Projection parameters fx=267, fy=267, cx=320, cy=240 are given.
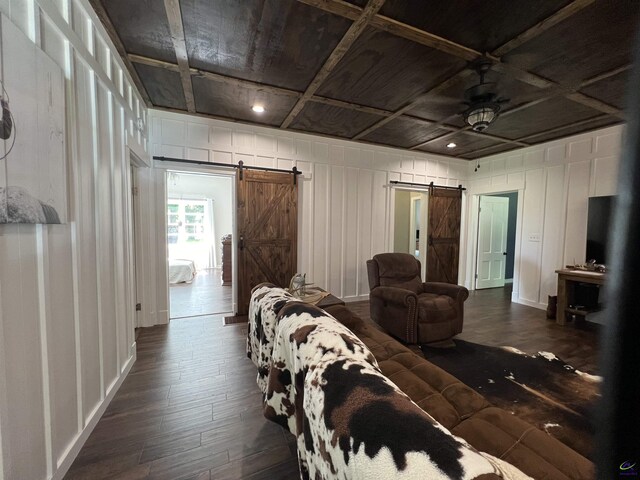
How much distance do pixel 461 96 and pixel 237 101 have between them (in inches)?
99.6

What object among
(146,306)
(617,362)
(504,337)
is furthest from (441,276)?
(617,362)

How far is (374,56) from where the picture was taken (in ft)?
7.59

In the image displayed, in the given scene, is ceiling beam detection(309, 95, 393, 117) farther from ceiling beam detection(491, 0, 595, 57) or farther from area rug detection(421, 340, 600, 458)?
area rug detection(421, 340, 600, 458)

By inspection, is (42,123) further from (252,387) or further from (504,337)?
(504,337)

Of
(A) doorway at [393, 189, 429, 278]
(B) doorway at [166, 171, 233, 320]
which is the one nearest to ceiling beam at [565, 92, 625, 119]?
(A) doorway at [393, 189, 429, 278]

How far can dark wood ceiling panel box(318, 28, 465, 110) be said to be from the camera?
218 cm

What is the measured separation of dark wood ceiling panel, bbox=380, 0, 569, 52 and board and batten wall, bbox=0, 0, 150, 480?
1.99 m

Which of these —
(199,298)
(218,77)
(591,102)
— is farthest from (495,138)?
(199,298)

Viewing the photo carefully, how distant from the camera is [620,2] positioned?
171 centimetres

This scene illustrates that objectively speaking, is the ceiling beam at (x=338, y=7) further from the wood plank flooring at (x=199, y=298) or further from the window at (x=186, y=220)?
the window at (x=186, y=220)

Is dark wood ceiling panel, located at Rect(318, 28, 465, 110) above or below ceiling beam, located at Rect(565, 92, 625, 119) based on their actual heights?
above

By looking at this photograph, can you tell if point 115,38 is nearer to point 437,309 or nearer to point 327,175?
point 327,175

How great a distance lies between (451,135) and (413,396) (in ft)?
13.1

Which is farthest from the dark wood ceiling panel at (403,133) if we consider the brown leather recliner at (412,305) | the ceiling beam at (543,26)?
the brown leather recliner at (412,305)
